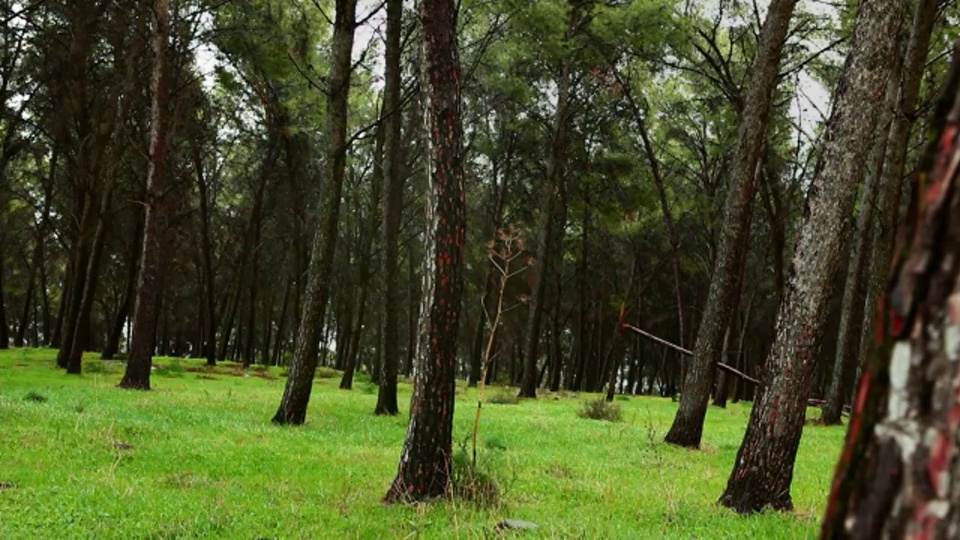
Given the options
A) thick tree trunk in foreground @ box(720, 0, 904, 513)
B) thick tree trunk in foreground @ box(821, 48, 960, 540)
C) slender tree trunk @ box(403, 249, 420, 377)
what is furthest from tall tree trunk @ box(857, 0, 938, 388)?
slender tree trunk @ box(403, 249, 420, 377)

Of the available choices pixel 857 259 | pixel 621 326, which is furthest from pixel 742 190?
pixel 857 259

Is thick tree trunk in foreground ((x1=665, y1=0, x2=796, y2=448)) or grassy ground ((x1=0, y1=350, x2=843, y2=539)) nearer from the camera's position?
grassy ground ((x1=0, y1=350, x2=843, y2=539))

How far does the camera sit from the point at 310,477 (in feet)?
25.3

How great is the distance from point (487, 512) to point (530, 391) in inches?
740

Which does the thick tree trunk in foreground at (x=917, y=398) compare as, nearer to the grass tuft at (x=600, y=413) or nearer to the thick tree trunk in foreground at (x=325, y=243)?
the thick tree trunk in foreground at (x=325, y=243)

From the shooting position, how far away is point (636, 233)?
33.6 meters

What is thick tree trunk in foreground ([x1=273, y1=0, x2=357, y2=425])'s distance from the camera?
1252cm

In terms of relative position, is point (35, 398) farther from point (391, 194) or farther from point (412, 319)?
point (412, 319)

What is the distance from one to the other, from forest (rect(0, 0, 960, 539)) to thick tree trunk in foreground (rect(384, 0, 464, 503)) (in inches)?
1.1

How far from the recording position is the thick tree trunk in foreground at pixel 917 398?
47.6 inches

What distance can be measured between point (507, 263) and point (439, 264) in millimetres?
→ 682

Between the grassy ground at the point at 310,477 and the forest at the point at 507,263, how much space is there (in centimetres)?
6

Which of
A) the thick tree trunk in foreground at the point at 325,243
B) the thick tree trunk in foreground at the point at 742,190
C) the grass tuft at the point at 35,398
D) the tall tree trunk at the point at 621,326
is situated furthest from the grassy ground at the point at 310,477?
the thick tree trunk in foreground at the point at 742,190

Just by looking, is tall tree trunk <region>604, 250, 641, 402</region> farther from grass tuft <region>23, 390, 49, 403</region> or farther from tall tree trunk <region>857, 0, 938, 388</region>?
grass tuft <region>23, 390, 49, 403</region>
